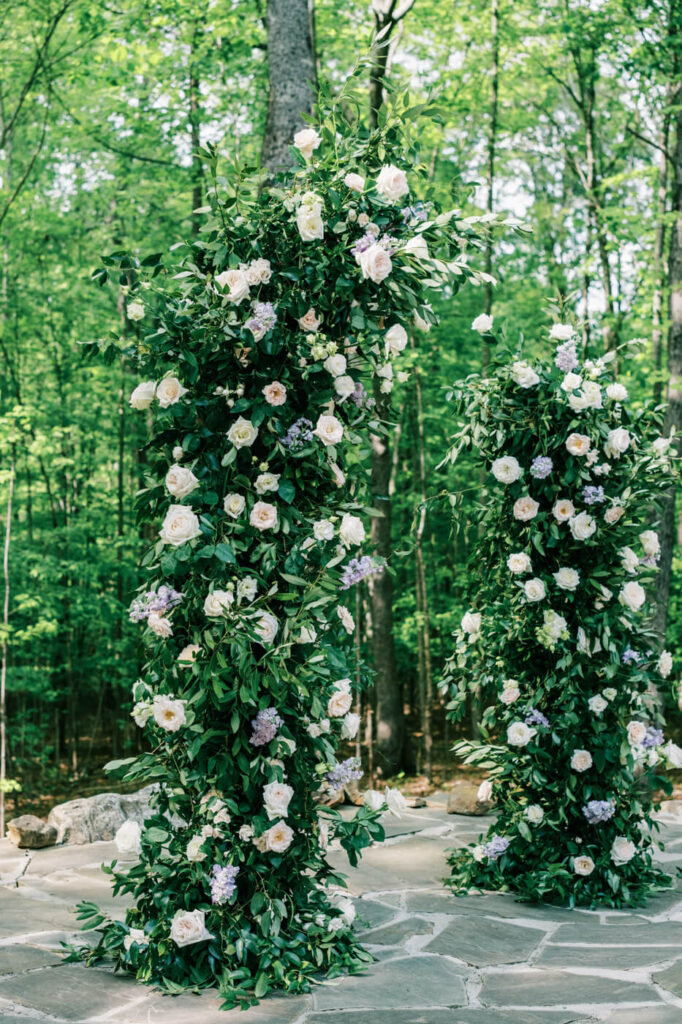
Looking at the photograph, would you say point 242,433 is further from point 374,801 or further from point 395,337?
point 374,801

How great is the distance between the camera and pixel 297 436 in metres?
3.22

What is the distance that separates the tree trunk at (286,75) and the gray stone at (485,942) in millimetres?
4350

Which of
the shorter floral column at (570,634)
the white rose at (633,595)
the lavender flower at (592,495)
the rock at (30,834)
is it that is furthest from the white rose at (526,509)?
the rock at (30,834)

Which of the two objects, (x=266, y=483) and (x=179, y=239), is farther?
(x=179, y=239)

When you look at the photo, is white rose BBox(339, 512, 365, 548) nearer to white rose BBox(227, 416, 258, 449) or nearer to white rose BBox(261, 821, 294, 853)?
white rose BBox(227, 416, 258, 449)

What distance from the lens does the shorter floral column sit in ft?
14.4

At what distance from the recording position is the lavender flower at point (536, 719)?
178 inches

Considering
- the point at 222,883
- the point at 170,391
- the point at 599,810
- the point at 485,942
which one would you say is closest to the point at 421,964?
the point at 485,942

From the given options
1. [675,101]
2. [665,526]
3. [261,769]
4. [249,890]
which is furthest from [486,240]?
[675,101]

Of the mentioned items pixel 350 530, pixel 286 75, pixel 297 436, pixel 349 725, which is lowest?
pixel 349 725

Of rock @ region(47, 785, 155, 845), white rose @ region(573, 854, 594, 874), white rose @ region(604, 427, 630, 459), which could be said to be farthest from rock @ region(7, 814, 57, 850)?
white rose @ region(604, 427, 630, 459)

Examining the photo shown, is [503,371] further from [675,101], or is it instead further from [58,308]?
[58,308]

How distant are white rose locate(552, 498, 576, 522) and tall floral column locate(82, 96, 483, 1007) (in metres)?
1.42

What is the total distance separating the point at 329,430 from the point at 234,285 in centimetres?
59
